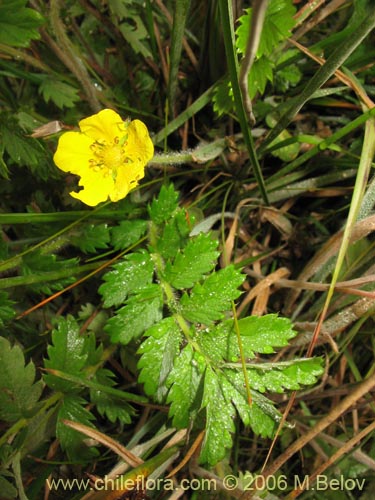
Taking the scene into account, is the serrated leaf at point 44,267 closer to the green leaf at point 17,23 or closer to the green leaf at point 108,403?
the green leaf at point 108,403

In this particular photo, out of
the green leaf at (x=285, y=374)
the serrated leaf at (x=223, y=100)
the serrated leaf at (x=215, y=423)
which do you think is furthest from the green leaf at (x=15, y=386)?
the serrated leaf at (x=223, y=100)

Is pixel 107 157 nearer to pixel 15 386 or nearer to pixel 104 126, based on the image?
pixel 104 126

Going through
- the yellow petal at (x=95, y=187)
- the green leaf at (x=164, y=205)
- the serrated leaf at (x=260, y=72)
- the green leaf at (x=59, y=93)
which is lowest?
the green leaf at (x=164, y=205)

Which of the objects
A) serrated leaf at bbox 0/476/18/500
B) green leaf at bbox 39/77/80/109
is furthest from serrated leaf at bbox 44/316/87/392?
green leaf at bbox 39/77/80/109

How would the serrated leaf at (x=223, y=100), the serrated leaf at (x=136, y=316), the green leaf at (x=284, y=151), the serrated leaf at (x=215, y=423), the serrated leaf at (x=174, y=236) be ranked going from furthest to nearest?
the green leaf at (x=284, y=151) < the serrated leaf at (x=223, y=100) < the serrated leaf at (x=174, y=236) < the serrated leaf at (x=136, y=316) < the serrated leaf at (x=215, y=423)

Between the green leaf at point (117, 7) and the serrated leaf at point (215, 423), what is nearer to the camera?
the serrated leaf at point (215, 423)

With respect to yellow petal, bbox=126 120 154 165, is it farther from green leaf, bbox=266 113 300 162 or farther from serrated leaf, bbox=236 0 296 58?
green leaf, bbox=266 113 300 162
